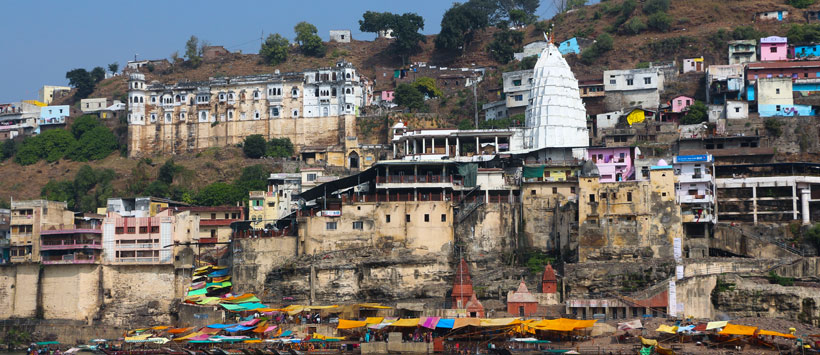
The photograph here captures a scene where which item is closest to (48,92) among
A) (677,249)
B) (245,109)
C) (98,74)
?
(98,74)

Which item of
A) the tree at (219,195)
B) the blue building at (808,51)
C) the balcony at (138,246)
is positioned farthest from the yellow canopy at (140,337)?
the blue building at (808,51)

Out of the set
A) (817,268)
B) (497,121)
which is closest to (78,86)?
(497,121)

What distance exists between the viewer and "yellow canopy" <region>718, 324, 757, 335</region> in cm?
5312

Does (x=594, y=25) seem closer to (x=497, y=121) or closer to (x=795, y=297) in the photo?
(x=497, y=121)

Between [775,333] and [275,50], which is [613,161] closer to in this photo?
[775,333]

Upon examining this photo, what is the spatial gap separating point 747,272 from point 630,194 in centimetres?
692

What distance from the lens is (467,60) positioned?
351 ft

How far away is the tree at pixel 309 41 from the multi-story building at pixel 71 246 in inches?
1811

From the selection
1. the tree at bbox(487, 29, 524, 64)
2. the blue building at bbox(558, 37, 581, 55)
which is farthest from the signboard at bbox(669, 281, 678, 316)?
the tree at bbox(487, 29, 524, 64)

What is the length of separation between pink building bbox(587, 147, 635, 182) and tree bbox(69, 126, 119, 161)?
44.6 meters

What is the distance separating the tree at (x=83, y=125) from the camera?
334 ft

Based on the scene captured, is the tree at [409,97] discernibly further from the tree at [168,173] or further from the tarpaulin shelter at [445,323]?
the tarpaulin shelter at [445,323]

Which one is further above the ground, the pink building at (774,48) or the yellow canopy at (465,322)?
the pink building at (774,48)

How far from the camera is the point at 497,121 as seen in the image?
86.2 metres
